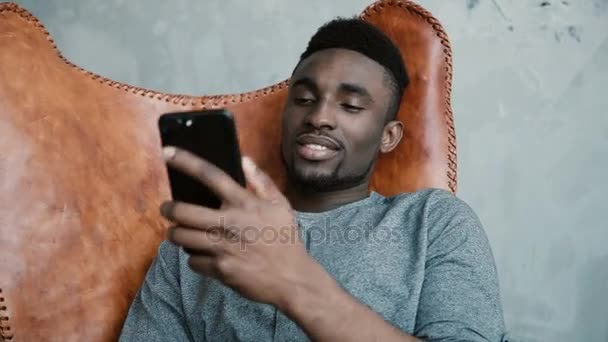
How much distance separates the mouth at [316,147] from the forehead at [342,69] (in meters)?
0.09

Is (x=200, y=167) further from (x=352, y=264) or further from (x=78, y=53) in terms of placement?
(x=78, y=53)

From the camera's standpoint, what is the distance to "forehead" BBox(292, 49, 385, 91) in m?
0.95

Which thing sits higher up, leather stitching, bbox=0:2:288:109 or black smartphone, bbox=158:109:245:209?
leather stitching, bbox=0:2:288:109

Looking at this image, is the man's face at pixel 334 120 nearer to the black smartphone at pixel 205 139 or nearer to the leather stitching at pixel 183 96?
the leather stitching at pixel 183 96

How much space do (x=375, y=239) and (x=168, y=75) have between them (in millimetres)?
819

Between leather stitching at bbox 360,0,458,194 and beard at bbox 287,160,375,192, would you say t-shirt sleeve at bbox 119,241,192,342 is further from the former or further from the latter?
leather stitching at bbox 360,0,458,194

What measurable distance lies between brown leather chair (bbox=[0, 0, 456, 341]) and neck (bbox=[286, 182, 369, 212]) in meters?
0.09

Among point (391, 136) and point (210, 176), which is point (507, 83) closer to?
point (391, 136)

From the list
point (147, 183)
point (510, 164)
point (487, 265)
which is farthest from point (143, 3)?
point (487, 265)

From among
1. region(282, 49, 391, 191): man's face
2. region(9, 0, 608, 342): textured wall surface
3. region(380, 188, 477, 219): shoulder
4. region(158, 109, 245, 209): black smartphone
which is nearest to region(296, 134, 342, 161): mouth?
region(282, 49, 391, 191): man's face

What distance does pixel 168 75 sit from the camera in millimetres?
1484

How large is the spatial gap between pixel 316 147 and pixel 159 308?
0.31 meters

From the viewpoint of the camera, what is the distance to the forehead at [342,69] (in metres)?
0.95

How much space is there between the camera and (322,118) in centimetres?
92
